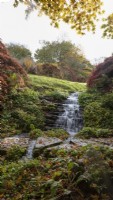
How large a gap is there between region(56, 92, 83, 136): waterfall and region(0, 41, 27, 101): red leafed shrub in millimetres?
2958

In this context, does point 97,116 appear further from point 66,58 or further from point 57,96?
point 66,58

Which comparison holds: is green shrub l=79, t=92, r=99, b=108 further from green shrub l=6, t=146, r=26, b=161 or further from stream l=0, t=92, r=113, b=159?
green shrub l=6, t=146, r=26, b=161

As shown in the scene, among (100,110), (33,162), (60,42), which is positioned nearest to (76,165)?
(33,162)

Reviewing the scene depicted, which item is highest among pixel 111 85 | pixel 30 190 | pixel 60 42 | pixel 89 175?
pixel 60 42

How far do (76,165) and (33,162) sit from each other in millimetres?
1825

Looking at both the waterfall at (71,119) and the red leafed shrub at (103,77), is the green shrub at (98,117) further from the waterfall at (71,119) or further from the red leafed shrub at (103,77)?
the red leafed shrub at (103,77)

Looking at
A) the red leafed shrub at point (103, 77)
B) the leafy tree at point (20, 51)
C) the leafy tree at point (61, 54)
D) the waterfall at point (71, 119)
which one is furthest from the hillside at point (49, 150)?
the leafy tree at point (61, 54)

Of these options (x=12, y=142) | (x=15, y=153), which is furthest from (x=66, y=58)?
(x=15, y=153)

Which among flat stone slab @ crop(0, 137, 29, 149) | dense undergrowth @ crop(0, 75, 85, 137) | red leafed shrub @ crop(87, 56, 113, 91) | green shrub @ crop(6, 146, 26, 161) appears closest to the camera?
green shrub @ crop(6, 146, 26, 161)

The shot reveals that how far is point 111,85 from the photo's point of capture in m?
15.1

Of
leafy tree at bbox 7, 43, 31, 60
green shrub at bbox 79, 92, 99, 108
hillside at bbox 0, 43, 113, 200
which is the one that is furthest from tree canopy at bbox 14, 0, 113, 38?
leafy tree at bbox 7, 43, 31, 60

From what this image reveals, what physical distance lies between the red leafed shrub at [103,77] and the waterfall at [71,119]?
267 centimetres

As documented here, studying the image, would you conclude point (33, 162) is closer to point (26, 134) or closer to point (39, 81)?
point (26, 134)

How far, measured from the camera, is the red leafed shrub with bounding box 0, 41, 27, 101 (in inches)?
497
